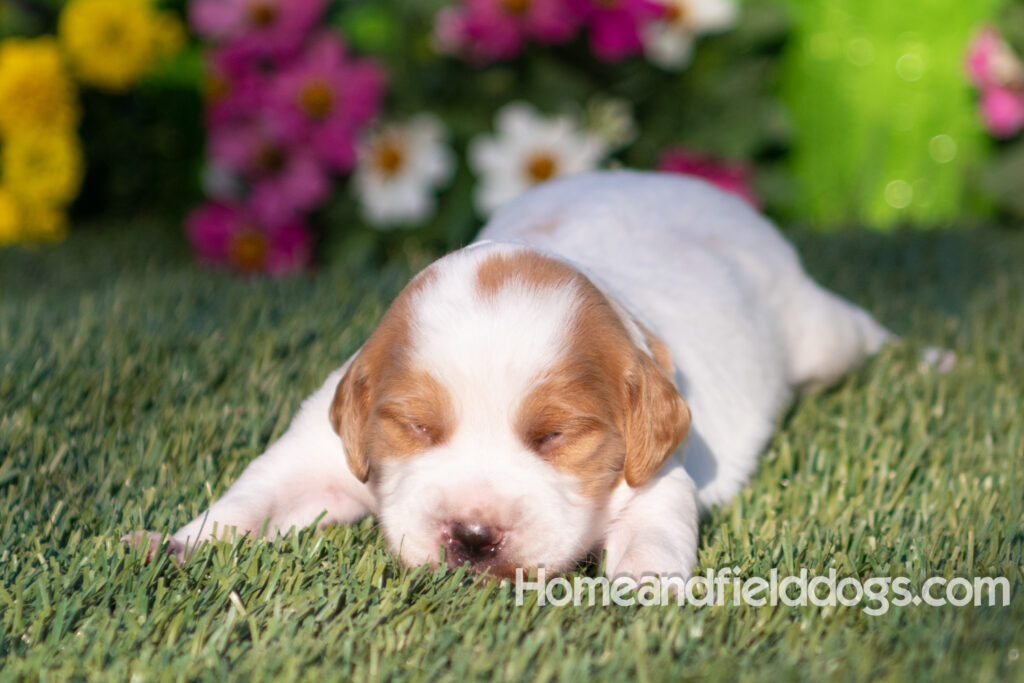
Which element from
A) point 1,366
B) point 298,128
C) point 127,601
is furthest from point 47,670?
point 298,128

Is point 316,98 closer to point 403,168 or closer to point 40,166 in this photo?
point 403,168

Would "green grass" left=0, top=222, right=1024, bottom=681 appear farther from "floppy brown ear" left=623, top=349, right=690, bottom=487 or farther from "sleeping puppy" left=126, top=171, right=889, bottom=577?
"floppy brown ear" left=623, top=349, right=690, bottom=487

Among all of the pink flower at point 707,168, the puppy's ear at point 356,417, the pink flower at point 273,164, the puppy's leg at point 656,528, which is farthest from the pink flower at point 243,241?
the puppy's leg at point 656,528

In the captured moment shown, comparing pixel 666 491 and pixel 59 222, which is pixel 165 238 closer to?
pixel 59 222

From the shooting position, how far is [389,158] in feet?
21.4

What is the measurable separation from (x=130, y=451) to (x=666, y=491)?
1717 millimetres

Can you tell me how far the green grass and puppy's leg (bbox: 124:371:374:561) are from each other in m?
0.13

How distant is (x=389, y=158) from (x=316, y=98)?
1.87 feet

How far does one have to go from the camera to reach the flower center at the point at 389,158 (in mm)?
6520

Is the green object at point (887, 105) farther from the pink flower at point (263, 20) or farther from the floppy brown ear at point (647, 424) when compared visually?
the floppy brown ear at point (647, 424)

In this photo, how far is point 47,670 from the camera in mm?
2170

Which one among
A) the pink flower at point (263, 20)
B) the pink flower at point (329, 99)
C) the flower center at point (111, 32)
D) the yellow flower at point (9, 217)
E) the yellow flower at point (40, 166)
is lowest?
the yellow flower at point (9, 217)

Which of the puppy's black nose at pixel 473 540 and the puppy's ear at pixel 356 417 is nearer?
the puppy's black nose at pixel 473 540

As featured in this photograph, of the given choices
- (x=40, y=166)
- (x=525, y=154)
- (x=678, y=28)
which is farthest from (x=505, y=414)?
(x=40, y=166)
